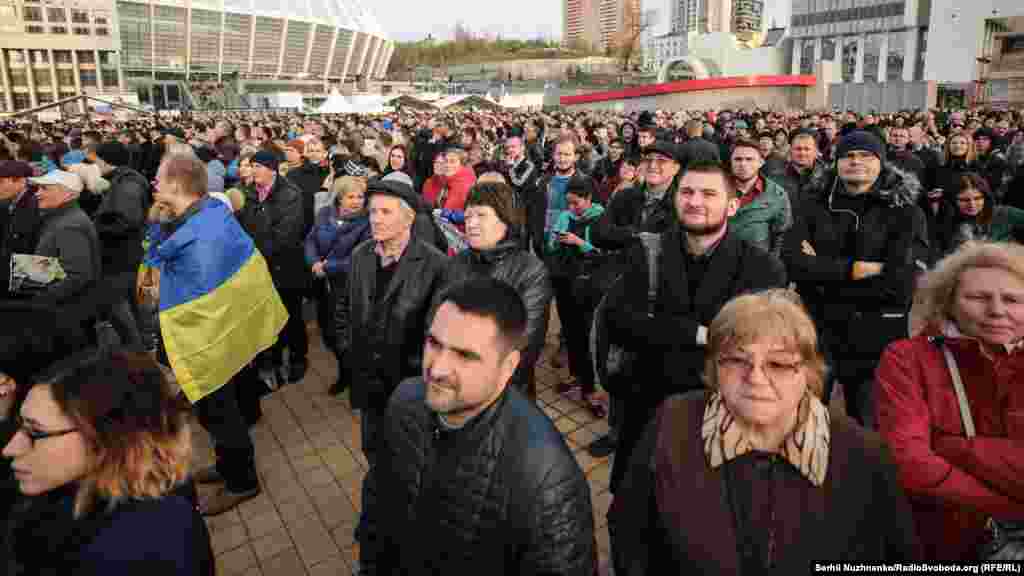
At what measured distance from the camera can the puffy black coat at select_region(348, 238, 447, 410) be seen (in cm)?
310

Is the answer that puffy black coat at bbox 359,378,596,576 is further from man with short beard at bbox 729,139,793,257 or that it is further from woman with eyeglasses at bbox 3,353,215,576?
man with short beard at bbox 729,139,793,257

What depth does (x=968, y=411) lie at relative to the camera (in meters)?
1.85

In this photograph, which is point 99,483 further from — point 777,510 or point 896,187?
point 896,187

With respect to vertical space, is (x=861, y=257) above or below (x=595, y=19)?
below

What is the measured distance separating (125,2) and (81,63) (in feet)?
30.6

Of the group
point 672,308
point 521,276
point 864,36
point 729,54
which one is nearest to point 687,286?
point 672,308

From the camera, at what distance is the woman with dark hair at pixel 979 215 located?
4648 mm

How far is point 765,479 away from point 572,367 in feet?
11.9

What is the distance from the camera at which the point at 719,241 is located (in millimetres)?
2643

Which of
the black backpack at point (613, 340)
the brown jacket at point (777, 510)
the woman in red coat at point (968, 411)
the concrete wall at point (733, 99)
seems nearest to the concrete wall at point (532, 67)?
the concrete wall at point (733, 99)

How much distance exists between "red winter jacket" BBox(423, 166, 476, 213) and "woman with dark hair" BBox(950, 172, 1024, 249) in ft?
12.8

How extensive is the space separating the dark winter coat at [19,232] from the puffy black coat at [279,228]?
1393mm

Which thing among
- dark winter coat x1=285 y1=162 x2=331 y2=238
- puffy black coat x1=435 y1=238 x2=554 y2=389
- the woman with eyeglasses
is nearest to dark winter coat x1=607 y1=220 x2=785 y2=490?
puffy black coat x1=435 y1=238 x2=554 y2=389

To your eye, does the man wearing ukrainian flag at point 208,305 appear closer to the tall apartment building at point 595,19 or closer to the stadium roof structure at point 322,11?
the stadium roof structure at point 322,11
